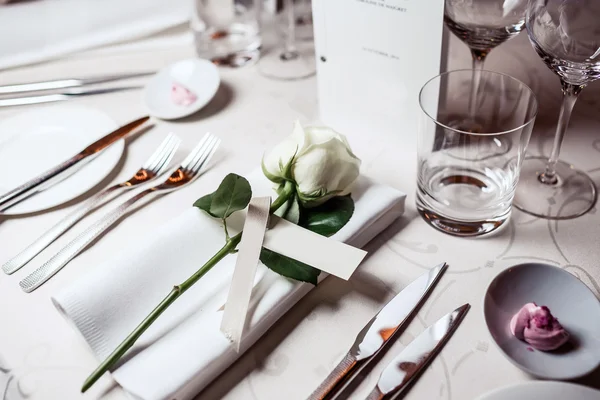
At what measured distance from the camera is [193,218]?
561mm

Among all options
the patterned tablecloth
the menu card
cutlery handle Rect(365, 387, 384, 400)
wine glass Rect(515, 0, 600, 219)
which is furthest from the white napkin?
cutlery handle Rect(365, 387, 384, 400)

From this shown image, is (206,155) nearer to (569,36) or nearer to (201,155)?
(201,155)

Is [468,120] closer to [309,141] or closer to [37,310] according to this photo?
[309,141]

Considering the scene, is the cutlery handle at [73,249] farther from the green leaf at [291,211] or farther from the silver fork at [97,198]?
the green leaf at [291,211]

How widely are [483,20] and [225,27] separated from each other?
0.47 meters

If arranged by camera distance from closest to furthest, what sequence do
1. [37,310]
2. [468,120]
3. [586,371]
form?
[586,371] → [37,310] → [468,120]

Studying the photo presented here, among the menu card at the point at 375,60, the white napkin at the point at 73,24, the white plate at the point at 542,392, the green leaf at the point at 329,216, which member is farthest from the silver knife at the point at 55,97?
the white plate at the point at 542,392

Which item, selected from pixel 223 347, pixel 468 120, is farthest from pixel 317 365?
pixel 468 120

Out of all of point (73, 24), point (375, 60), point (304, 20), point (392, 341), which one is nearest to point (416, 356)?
point (392, 341)

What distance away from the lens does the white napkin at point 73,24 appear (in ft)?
3.06

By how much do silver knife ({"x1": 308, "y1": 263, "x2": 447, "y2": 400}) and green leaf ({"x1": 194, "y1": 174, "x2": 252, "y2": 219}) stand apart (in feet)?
0.52

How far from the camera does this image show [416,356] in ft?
1.53

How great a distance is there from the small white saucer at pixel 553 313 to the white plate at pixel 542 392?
0.08ft

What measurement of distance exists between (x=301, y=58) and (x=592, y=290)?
1.86ft
